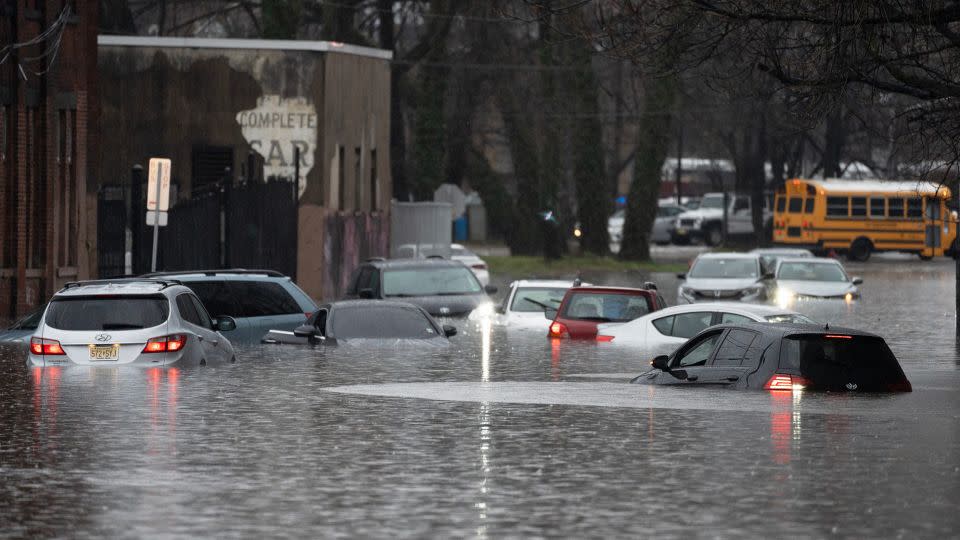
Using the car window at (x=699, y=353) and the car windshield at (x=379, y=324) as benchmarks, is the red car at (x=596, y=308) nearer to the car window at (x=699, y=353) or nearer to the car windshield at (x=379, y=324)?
the car windshield at (x=379, y=324)

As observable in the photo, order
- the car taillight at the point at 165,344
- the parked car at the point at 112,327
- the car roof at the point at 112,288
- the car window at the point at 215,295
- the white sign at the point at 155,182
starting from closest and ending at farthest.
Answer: the car roof at the point at 112,288, the parked car at the point at 112,327, the car taillight at the point at 165,344, the car window at the point at 215,295, the white sign at the point at 155,182

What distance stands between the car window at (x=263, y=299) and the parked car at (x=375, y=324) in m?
0.49

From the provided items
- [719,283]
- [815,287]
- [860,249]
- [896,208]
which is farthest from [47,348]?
A: [860,249]

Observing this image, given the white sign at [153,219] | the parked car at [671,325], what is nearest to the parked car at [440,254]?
the white sign at [153,219]

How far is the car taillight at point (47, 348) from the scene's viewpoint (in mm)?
21891

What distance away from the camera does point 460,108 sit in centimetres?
7381

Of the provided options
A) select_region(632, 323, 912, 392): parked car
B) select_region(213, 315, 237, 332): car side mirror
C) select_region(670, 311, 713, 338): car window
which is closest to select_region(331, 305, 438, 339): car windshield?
select_region(670, 311, 713, 338): car window

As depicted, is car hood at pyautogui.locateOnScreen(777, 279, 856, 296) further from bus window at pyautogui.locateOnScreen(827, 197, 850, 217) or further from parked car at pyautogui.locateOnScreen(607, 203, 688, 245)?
parked car at pyautogui.locateOnScreen(607, 203, 688, 245)

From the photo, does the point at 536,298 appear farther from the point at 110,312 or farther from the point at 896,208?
the point at 896,208

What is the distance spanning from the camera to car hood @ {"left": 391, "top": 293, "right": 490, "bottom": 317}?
119 ft

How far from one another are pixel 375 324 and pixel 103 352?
7188mm

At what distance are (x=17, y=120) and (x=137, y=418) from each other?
750 inches

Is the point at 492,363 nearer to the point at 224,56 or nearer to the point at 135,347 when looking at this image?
the point at 135,347

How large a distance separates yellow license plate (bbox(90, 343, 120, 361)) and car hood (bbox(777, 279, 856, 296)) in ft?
89.0
